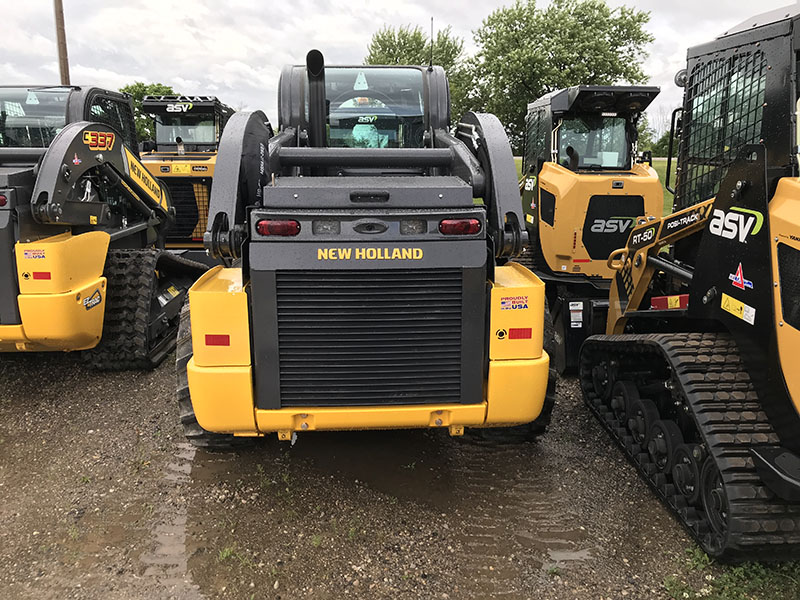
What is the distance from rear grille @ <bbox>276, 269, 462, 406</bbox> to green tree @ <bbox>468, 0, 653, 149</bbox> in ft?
87.7

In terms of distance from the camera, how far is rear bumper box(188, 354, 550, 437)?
3059 millimetres

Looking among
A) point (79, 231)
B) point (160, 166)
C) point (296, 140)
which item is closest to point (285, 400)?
point (296, 140)

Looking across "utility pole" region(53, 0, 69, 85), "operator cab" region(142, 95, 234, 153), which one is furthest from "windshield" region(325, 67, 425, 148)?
"utility pole" region(53, 0, 69, 85)

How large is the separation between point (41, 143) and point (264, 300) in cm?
419

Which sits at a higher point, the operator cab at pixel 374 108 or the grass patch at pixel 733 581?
the operator cab at pixel 374 108

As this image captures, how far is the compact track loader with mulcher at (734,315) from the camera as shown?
259 centimetres

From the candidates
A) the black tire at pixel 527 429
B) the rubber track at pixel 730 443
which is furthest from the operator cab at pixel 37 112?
the rubber track at pixel 730 443

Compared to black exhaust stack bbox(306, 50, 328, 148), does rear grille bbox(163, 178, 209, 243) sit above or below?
below

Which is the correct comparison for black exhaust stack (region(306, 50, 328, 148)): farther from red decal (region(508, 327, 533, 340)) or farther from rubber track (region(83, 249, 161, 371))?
red decal (region(508, 327, 533, 340))

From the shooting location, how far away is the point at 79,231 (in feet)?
16.4

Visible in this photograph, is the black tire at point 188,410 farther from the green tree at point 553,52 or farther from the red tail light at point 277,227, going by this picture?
the green tree at point 553,52

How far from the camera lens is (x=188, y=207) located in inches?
336

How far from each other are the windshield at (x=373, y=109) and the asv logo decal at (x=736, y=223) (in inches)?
101

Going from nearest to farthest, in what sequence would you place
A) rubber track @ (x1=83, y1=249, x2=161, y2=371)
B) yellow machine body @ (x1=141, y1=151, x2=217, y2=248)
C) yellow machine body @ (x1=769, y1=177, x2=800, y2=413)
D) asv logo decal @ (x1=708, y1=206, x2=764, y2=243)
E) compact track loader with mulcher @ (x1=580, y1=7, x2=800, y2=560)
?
yellow machine body @ (x1=769, y1=177, x2=800, y2=413) → compact track loader with mulcher @ (x1=580, y1=7, x2=800, y2=560) → asv logo decal @ (x1=708, y1=206, x2=764, y2=243) → rubber track @ (x1=83, y1=249, x2=161, y2=371) → yellow machine body @ (x1=141, y1=151, x2=217, y2=248)
